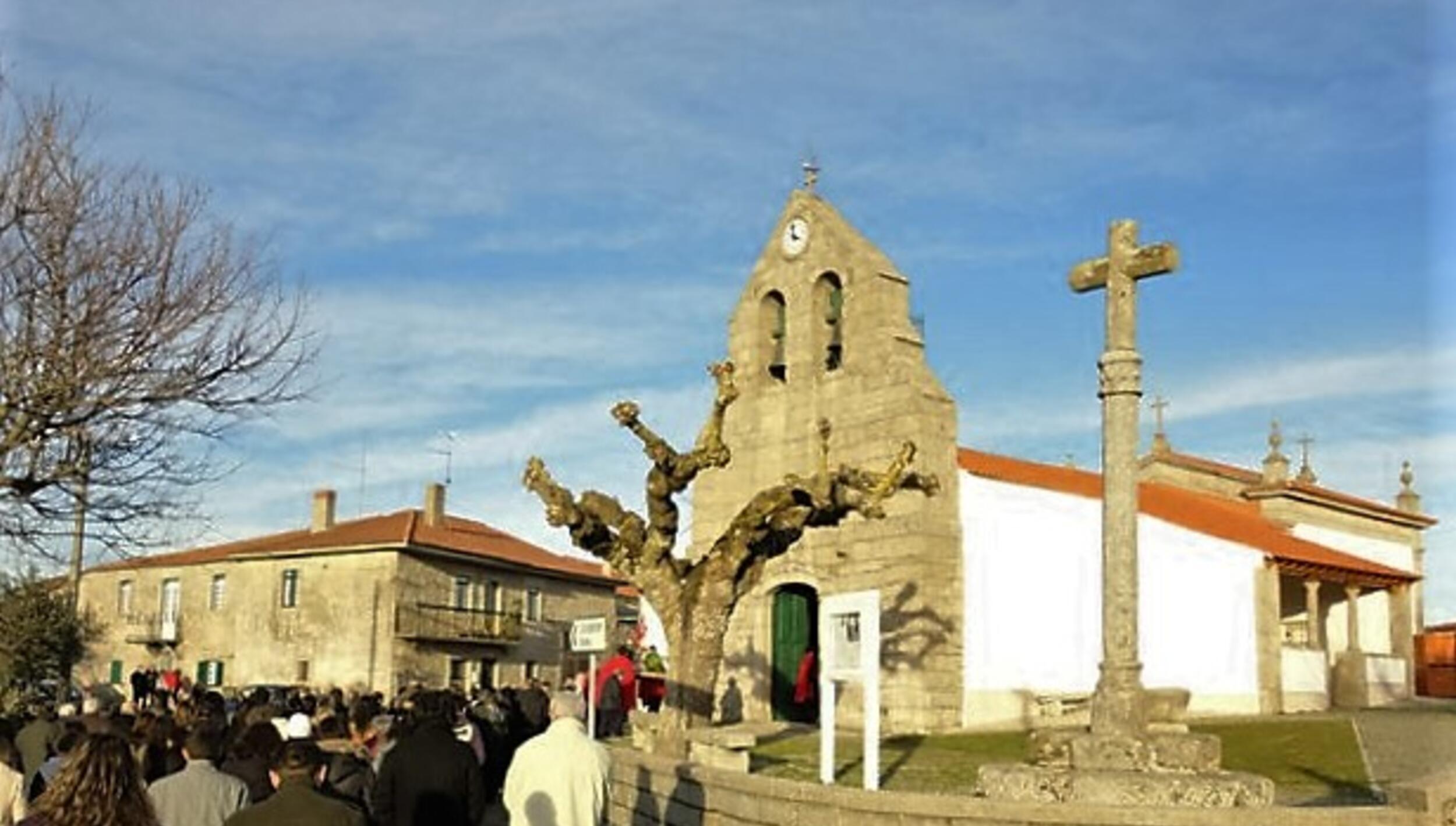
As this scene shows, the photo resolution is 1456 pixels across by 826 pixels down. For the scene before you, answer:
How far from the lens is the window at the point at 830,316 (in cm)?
2502

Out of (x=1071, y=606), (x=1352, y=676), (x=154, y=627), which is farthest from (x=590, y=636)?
(x=154, y=627)

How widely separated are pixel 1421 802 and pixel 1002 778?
2.91m

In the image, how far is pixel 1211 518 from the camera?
28.2 metres

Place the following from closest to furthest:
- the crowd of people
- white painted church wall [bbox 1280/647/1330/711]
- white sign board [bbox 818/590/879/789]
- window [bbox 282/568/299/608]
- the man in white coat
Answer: the crowd of people → the man in white coat → white sign board [bbox 818/590/879/789] → white painted church wall [bbox 1280/647/1330/711] → window [bbox 282/568/299/608]

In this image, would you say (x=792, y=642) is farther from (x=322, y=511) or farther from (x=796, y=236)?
(x=322, y=511)

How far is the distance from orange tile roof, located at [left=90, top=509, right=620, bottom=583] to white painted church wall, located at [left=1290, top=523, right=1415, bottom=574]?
80.5 feet

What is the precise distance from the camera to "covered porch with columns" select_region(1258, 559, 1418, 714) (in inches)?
959

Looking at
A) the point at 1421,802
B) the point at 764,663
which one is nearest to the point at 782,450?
the point at 764,663

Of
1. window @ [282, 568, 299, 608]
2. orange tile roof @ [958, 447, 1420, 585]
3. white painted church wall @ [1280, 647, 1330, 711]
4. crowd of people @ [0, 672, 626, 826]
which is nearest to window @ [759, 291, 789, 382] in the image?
orange tile roof @ [958, 447, 1420, 585]

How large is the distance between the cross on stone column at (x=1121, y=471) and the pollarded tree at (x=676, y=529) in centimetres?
603

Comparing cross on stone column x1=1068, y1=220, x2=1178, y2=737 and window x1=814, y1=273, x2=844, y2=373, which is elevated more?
window x1=814, y1=273, x2=844, y2=373

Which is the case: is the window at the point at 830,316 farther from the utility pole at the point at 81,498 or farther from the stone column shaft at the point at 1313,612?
the utility pole at the point at 81,498

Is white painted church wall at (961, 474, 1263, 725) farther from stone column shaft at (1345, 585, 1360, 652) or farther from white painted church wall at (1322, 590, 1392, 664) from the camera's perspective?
white painted church wall at (1322, 590, 1392, 664)

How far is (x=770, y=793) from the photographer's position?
12.2 m
